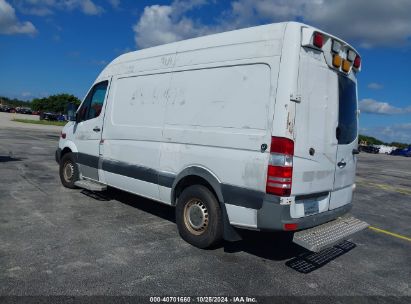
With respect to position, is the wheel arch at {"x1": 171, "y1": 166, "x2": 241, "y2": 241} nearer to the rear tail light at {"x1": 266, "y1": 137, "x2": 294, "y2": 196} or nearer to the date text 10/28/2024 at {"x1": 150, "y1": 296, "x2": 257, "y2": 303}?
the rear tail light at {"x1": 266, "y1": 137, "x2": 294, "y2": 196}

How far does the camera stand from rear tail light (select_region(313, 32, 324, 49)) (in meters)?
4.56

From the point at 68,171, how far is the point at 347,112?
232 inches

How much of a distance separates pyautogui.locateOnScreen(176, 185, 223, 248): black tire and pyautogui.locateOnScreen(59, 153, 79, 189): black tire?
3.46 meters

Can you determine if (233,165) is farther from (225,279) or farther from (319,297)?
(319,297)

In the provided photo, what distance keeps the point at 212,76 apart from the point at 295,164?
5.49 ft

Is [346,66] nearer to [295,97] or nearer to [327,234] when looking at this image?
[295,97]

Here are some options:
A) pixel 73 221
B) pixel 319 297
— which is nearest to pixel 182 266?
pixel 319 297

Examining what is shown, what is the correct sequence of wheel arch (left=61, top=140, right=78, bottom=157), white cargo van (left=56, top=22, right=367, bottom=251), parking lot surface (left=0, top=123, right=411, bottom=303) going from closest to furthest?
parking lot surface (left=0, top=123, right=411, bottom=303) < white cargo van (left=56, top=22, right=367, bottom=251) < wheel arch (left=61, top=140, right=78, bottom=157)

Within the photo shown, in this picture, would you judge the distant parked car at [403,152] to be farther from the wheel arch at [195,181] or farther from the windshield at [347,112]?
the wheel arch at [195,181]

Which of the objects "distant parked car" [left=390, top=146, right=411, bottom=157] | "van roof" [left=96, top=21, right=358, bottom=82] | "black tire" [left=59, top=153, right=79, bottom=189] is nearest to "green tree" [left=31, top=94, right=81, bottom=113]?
"distant parked car" [left=390, top=146, right=411, bottom=157]

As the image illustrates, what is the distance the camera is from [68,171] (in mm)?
8398

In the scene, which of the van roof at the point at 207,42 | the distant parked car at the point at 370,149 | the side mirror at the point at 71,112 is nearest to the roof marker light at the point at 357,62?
the van roof at the point at 207,42

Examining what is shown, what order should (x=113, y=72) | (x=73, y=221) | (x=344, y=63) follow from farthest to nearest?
(x=113, y=72)
(x=73, y=221)
(x=344, y=63)

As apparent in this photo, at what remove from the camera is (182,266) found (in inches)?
180
